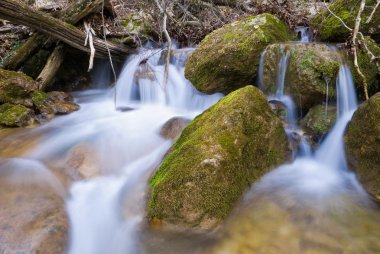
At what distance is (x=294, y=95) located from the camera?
17.1ft

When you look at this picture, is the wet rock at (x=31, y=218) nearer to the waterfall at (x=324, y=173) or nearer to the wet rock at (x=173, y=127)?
the wet rock at (x=173, y=127)

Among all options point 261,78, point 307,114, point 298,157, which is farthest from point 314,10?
point 298,157

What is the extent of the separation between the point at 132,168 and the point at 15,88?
320cm

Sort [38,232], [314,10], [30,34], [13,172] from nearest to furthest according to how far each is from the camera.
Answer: [38,232] → [13,172] → [30,34] → [314,10]

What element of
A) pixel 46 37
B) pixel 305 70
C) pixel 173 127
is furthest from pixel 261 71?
pixel 46 37

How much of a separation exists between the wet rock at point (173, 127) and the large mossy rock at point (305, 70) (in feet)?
5.51

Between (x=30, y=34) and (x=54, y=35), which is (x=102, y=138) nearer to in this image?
(x=54, y=35)

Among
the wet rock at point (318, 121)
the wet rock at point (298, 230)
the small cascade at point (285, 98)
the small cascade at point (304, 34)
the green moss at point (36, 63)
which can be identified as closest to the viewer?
the wet rock at point (298, 230)

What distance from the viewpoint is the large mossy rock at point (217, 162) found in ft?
10.3

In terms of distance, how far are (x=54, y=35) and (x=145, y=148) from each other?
345 cm

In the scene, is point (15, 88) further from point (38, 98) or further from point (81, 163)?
point (81, 163)

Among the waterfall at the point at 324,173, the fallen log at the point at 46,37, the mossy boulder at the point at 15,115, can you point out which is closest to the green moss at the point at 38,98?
the mossy boulder at the point at 15,115

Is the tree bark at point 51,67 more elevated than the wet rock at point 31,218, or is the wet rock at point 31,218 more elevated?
the tree bark at point 51,67

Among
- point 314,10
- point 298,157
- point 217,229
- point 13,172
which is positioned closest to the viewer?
point 217,229
